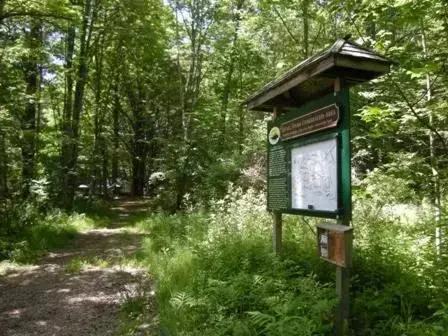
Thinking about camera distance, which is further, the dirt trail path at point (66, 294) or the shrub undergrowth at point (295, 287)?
the dirt trail path at point (66, 294)

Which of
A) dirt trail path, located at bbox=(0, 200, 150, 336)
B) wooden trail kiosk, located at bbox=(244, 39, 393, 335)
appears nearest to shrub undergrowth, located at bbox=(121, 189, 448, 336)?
wooden trail kiosk, located at bbox=(244, 39, 393, 335)

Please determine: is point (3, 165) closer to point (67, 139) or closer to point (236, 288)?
point (67, 139)

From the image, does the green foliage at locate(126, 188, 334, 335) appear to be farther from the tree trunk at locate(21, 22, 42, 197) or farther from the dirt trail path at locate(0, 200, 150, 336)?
the tree trunk at locate(21, 22, 42, 197)

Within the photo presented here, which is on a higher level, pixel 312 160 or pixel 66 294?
pixel 312 160

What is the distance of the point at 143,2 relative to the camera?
54.4 ft

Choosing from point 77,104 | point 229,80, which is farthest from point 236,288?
point 229,80

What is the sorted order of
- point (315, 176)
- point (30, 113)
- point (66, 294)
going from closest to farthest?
1. point (315, 176)
2. point (66, 294)
3. point (30, 113)

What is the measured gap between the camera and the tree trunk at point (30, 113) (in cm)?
1181

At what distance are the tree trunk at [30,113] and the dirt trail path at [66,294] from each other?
4.02 m

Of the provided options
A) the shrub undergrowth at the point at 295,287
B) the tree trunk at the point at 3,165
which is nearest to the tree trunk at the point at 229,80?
the tree trunk at the point at 3,165

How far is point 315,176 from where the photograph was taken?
16.0ft

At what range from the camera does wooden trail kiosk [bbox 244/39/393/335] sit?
4.20 metres

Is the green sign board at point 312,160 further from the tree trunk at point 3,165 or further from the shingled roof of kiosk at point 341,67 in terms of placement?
the tree trunk at point 3,165

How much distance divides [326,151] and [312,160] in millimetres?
359
